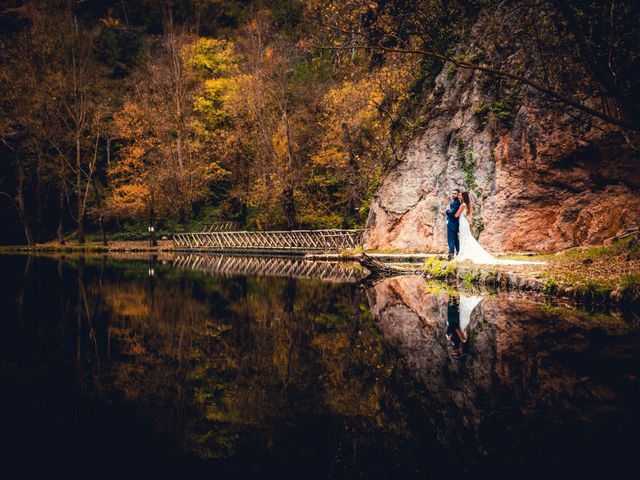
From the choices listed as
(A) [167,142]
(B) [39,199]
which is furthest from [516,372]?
(B) [39,199]

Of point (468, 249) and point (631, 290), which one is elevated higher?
point (468, 249)

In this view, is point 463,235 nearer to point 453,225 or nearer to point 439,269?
point 453,225

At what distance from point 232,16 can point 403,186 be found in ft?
129

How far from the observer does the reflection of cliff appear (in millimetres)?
4184

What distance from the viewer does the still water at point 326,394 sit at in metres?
3.74

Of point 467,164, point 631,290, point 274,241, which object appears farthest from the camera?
point 274,241

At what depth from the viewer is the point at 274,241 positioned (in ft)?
119

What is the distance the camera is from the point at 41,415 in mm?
4652

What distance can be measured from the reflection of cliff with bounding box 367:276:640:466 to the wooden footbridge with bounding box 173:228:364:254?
21239mm

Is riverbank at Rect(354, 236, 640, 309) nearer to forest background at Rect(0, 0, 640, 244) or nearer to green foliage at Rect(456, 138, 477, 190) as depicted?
green foliage at Rect(456, 138, 477, 190)

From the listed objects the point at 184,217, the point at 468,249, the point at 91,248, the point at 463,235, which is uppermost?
the point at 184,217

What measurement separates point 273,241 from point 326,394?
30880 millimetres

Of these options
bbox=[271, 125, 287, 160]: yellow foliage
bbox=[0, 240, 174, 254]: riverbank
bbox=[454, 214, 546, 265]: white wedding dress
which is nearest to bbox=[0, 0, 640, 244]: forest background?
bbox=[271, 125, 287, 160]: yellow foliage

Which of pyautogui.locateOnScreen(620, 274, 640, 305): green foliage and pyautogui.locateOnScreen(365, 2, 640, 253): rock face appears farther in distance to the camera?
pyautogui.locateOnScreen(365, 2, 640, 253): rock face
